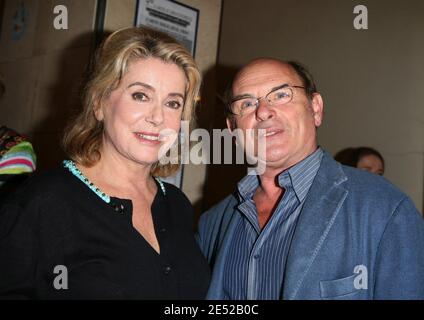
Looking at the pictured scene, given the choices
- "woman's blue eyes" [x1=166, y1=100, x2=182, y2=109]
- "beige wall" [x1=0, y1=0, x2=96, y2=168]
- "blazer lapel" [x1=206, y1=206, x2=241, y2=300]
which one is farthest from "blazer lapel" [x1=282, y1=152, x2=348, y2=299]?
"beige wall" [x1=0, y1=0, x2=96, y2=168]

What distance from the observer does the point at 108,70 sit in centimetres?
151

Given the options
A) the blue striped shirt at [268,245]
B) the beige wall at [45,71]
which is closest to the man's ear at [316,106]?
the blue striped shirt at [268,245]

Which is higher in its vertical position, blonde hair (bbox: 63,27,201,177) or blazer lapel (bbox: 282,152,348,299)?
blonde hair (bbox: 63,27,201,177)

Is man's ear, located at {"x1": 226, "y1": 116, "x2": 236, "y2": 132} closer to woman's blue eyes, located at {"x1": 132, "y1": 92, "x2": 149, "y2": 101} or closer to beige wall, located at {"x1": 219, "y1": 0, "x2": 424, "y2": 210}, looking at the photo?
woman's blue eyes, located at {"x1": 132, "y1": 92, "x2": 149, "y2": 101}

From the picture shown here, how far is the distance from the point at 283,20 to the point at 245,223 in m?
2.66

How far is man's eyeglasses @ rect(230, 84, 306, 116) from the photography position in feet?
5.83

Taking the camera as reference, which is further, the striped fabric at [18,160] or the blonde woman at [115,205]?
the striped fabric at [18,160]

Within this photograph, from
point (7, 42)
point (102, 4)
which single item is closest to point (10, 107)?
point (7, 42)

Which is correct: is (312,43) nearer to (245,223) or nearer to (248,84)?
(248,84)

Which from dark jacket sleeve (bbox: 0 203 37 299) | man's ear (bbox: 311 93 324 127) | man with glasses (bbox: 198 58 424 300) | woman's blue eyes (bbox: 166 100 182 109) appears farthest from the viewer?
man's ear (bbox: 311 93 324 127)

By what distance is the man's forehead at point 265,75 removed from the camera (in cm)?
178

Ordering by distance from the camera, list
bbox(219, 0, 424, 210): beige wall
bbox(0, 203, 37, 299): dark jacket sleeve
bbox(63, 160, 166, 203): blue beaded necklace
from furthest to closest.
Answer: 1. bbox(219, 0, 424, 210): beige wall
2. bbox(63, 160, 166, 203): blue beaded necklace
3. bbox(0, 203, 37, 299): dark jacket sleeve

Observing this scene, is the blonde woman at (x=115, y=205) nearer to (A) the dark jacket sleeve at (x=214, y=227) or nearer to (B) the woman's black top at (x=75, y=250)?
(B) the woman's black top at (x=75, y=250)

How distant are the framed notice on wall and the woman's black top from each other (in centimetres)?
160
